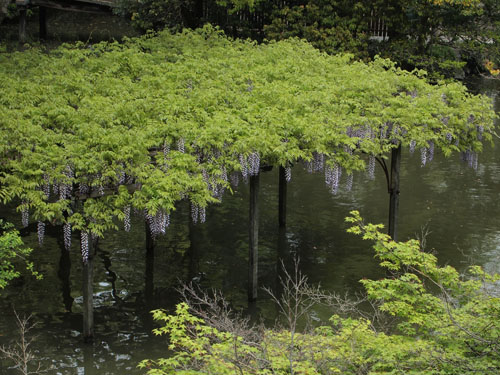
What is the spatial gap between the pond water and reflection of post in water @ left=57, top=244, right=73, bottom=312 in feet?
0.07

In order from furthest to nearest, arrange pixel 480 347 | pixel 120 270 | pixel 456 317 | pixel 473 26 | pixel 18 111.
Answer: pixel 473 26, pixel 120 270, pixel 18 111, pixel 456 317, pixel 480 347

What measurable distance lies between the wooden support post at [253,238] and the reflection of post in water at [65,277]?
335 centimetres

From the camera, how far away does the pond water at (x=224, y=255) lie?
13.1 m

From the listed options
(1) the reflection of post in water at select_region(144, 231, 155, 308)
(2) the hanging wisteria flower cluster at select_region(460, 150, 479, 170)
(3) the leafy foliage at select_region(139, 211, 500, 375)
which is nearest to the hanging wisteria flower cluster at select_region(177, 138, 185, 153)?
(1) the reflection of post in water at select_region(144, 231, 155, 308)

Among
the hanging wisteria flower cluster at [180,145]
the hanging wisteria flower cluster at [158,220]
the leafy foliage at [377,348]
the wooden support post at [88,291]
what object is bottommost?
the wooden support post at [88,291]

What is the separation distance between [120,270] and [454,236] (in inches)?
315

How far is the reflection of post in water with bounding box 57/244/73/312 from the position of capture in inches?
571

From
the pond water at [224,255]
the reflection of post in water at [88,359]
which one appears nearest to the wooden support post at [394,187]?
the pond water at [224,255]

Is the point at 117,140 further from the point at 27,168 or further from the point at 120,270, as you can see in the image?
the point at 120,270

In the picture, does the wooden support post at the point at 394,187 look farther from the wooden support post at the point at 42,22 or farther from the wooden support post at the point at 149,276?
the wooden support post at the point at 42,22

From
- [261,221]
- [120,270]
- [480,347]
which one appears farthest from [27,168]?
[261,221]

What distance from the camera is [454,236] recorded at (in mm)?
18719

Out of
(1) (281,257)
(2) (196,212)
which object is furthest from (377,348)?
(1) (281,257)

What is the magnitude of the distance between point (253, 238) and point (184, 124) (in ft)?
8.54
